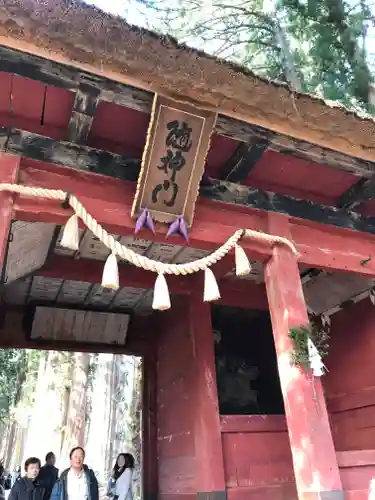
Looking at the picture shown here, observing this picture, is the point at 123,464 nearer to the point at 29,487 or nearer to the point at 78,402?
the point at 29,487

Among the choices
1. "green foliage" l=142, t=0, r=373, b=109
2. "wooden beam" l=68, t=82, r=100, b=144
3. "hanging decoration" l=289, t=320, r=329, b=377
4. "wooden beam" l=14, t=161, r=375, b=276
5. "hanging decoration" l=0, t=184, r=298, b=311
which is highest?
"green foliage" l=142, t=0, r=373, b=109

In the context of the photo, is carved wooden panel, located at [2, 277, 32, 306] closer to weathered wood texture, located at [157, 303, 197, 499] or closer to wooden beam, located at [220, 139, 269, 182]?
weathered wood texture, located at [157, 303, 197, 499]

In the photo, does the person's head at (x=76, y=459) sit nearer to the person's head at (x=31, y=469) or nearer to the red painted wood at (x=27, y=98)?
the person's head at (x=31, y=469)

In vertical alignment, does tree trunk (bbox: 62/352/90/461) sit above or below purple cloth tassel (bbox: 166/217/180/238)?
above

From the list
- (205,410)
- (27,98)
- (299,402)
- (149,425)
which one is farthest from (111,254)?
(149,425)

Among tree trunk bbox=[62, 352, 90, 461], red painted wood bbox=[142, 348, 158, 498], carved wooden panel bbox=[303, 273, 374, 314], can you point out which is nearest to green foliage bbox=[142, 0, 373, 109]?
carved wooden panel bbox=[303, 273, 374, 314]

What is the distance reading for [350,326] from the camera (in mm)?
5617

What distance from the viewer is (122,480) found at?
18.1 ft

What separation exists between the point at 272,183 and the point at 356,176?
0.80m

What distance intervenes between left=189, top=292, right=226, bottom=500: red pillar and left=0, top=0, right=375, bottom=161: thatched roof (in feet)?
8.52

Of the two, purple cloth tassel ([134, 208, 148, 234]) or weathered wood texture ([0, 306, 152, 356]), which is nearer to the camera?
purple cloth tassel ([134, 208, 148, 234])

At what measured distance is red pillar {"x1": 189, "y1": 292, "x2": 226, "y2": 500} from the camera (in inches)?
173

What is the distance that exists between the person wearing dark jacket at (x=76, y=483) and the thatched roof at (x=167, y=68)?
144 inches

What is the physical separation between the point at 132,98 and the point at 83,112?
0.37m
